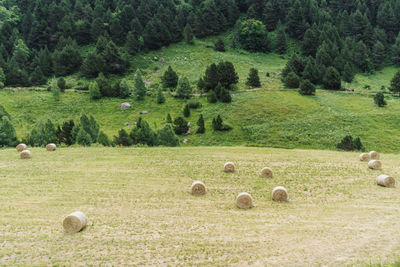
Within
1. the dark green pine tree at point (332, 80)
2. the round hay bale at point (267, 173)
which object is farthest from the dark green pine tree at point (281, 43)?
the round hay bale at point (267, 173)

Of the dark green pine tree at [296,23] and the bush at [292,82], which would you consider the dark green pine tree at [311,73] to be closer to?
the bush at [292,82]

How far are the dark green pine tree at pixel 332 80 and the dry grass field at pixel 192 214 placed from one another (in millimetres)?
48566

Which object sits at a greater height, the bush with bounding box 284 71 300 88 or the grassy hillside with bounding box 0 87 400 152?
the bush with bounding box 284 71 300 88

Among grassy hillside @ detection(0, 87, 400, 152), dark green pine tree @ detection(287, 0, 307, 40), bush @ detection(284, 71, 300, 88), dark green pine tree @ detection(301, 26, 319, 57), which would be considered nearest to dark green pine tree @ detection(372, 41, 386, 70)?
dark green pine tree @ detection(301, 26, 319, 57)

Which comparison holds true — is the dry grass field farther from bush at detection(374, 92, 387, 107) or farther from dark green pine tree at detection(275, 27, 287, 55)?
dark green pine tree at detection(275, 27, 287, 55)

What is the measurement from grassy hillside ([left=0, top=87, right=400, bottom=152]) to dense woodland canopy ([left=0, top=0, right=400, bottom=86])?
1829 centimetres

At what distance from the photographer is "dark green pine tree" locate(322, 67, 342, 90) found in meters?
71.2

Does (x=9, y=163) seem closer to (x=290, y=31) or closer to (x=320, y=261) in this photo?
(x=320, y=261)

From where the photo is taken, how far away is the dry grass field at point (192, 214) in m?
11.5

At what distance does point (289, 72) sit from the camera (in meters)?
77.9

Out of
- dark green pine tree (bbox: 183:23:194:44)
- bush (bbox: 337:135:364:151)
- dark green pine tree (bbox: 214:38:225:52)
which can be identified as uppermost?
dark green pine tree (bbox: 183:23:194:44)

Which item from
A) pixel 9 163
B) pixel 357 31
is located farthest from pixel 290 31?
pixel 9 163

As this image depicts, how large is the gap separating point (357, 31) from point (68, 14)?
11398 cm

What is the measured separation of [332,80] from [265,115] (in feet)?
87.6
